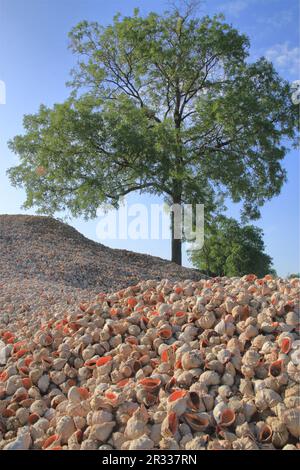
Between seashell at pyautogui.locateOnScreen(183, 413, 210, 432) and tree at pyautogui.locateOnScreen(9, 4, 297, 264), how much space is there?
12.2 m

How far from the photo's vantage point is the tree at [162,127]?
14.8 metres

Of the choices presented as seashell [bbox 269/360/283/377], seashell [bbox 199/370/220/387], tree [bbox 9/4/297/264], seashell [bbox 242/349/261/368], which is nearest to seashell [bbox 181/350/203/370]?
seashell [bbox 199/370/220/387]

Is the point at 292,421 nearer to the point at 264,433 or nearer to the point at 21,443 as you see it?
the point at 264,433

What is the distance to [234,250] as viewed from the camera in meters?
16.0

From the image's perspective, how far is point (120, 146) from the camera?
14.6 meters

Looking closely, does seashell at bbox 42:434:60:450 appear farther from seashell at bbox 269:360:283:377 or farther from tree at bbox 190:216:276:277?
tree at bbox 190:216:276:277

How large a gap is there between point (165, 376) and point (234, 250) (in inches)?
522

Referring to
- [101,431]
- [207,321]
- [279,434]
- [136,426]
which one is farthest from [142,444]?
[207,321]

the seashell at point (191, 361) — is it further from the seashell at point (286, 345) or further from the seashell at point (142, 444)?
the seashell at point (142, 444)

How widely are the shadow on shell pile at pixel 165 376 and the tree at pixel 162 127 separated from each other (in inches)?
419

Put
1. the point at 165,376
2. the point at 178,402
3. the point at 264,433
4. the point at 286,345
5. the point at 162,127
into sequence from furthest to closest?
1. the point at 162,127
2. the point at 286,345
3. the point at 165,376
4. the point at 178,402
5. the point at 264,433

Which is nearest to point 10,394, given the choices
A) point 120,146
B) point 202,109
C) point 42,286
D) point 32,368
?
point 32,368

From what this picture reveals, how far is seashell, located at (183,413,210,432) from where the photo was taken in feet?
8.16
